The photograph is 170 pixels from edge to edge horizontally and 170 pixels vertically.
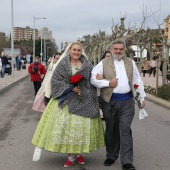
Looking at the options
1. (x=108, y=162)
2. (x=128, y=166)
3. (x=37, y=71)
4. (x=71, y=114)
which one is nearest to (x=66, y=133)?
(x=71, y=114)

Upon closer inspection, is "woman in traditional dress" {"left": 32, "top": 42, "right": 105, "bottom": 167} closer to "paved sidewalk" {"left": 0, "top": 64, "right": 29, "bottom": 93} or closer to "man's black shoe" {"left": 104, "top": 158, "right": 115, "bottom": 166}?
"man's black shoe" {"left": 104, "top": 158, "right": 115, "bottom": 166}

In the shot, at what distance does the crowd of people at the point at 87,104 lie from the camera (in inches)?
205

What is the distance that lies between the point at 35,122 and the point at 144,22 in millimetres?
19698

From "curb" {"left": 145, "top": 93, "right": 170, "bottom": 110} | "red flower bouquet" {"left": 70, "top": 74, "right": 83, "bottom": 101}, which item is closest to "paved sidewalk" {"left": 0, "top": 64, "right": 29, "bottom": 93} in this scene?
"curb" {"left": 145, "top": 93, "right": 170, "bottom": 110}

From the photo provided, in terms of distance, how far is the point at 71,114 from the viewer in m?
5.28

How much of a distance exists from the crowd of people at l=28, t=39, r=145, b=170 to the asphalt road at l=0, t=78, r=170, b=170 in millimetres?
450

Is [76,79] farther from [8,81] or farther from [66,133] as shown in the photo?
[8,81]

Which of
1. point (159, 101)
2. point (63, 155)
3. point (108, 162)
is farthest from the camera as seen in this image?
point (159, 101)

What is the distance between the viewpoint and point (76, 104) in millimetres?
5305

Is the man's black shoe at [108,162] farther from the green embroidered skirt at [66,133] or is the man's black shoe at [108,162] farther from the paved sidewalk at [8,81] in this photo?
the paved sidewalk at [8,81]

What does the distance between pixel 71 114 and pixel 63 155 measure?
111cm

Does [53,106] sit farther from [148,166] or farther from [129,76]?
[148,166]

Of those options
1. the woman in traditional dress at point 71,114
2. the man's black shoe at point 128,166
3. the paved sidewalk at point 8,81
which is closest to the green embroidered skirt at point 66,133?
the woman in traditional dress at point 71,114

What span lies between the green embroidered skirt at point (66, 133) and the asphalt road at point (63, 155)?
418 mm
